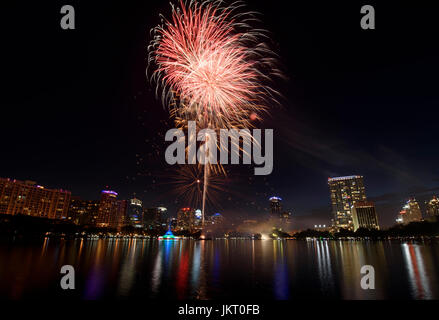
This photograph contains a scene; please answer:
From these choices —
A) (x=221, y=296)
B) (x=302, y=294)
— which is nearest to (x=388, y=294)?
(x=302, y=294)

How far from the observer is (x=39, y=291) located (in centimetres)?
1476

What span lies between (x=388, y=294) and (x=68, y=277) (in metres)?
22.9

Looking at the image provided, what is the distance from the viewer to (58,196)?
18175 centimetres

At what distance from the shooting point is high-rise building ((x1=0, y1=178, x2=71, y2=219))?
490 ft

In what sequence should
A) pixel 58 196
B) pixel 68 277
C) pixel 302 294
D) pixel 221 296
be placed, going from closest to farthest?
1. pixel 221 296
2. pixel 302 294
3. pixel 68 277
4. pixel 58 196

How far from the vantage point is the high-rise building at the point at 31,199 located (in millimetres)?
149500

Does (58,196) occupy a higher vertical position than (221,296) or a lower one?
higher

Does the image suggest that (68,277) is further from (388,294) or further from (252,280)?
(388,294)

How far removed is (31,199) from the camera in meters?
162
